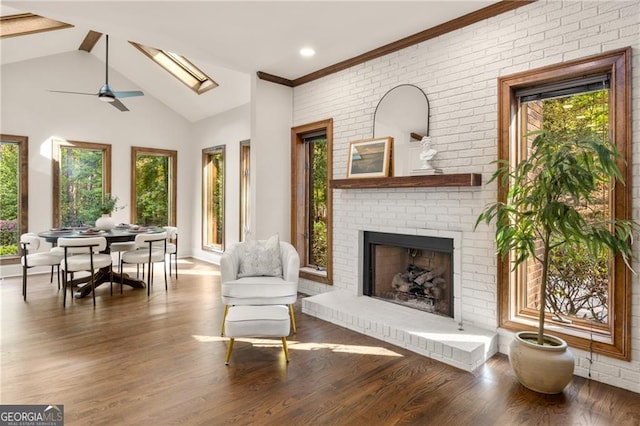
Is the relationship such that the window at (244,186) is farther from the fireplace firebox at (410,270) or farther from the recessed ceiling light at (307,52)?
the fireplace firebox at (410,270)

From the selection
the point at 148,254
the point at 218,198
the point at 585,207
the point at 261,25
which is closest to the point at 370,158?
the point at 261,25

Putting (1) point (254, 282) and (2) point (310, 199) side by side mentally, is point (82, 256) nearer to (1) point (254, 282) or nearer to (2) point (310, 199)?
(1) point (254, 282)

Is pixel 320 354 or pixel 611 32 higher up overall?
pixel 611 32

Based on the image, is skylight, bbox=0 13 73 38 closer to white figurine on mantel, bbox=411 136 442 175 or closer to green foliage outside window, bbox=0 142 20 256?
green foliage outside window, bbox=0 142 20 256

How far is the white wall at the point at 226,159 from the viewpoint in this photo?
264 inches

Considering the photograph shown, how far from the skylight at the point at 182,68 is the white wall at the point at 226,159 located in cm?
69

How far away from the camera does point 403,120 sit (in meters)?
3.84

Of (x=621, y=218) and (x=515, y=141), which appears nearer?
(x=621, y=218)

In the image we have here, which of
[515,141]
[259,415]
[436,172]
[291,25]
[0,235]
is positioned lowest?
[259,415]

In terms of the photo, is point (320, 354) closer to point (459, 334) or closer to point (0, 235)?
point (459, 334)

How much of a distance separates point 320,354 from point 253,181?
2526 millimetres

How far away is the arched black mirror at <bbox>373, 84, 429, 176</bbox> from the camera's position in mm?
3691

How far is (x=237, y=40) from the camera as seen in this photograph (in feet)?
12.7

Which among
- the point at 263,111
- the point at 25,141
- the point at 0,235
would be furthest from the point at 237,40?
the point at 0,235
